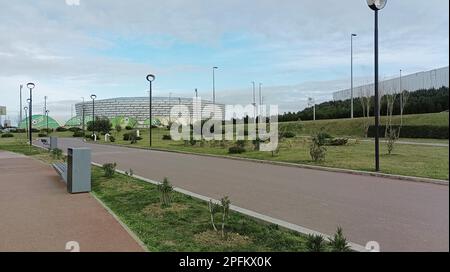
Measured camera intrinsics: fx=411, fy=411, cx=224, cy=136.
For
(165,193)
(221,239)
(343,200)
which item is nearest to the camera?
(221,239)

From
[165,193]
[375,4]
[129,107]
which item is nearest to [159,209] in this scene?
[165,193]

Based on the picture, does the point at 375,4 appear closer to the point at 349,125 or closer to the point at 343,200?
the point at 343,200

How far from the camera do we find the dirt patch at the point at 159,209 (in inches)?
276

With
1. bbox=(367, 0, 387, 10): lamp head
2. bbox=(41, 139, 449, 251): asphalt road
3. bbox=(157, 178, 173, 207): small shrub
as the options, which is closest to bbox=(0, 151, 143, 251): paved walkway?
bbox=(157, 178, 173, 207): small shrub

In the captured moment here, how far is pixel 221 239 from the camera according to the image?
5340 mm

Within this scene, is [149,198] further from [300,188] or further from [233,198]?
[300,188]

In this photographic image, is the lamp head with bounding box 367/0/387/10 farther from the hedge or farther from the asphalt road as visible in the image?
the hedge

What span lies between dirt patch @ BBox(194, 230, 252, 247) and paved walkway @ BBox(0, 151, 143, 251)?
849mm

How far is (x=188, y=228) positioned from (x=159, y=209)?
1455 millimetres

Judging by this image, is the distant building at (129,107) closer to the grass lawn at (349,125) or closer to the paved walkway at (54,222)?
the grass lawn at (349,125)

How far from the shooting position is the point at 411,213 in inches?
268

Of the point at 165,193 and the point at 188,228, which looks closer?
the point at 188,228

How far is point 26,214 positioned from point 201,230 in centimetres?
327
